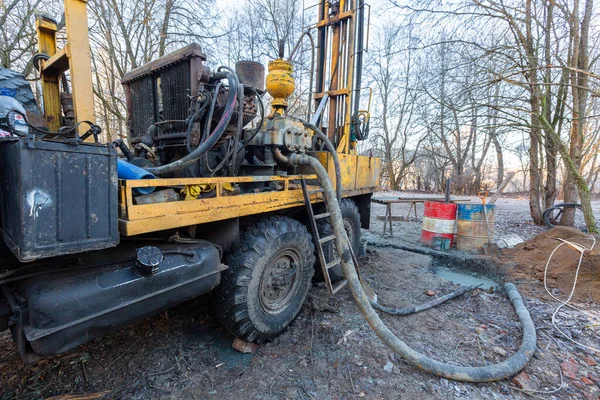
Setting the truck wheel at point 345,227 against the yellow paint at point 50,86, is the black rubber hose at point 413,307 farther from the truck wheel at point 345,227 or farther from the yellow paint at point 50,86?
the yellow paint at point 50,86

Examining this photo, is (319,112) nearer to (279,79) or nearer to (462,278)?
(279,79)

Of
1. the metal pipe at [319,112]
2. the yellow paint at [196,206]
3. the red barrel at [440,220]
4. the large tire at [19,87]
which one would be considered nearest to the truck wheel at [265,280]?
the yellow paint at [196,206]

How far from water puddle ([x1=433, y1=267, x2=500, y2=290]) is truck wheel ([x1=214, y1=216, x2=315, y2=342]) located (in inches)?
109

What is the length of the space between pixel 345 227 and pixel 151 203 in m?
2.95

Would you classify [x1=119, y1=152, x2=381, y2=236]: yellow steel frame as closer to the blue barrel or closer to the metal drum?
the blue barrel

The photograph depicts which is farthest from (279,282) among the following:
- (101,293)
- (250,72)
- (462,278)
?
(462,278)

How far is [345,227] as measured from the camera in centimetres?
427

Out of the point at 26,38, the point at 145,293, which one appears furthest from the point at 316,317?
the point at 26,38

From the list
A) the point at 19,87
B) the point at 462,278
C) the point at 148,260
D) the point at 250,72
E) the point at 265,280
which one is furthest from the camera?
the point at 462,278

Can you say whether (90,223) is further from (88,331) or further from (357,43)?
(357,43)

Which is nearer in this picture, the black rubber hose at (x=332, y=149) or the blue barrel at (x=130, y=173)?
the blue barrel at (x=130, y=173)

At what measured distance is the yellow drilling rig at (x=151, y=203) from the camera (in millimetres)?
1409

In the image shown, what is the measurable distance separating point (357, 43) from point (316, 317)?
389 centimetres

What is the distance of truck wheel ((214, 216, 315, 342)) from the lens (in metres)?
2.38
